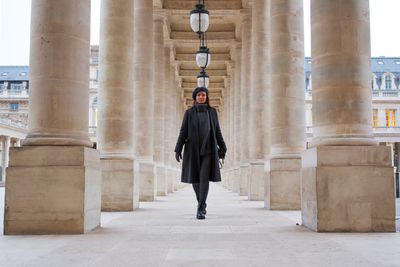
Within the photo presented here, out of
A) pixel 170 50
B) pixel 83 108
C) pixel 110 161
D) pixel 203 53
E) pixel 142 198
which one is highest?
pixel 170 50

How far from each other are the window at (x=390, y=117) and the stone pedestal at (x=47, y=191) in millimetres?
87323

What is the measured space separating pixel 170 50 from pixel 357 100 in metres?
32.0

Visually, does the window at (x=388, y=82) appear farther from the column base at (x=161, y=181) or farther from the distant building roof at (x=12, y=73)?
the column base at (x=161, y=181)

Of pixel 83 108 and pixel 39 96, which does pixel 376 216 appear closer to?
pixel 83 108

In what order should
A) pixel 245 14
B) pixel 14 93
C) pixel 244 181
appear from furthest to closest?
1. pixel 14 93
2. pixel 245 14
3. pixel 244 181

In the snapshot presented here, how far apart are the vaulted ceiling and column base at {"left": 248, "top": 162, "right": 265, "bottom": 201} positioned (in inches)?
527

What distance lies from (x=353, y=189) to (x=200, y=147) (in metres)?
4.07

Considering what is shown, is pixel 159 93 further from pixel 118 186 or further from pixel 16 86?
pixel 16 86

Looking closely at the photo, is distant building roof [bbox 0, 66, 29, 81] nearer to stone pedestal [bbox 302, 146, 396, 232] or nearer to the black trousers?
the black trousers

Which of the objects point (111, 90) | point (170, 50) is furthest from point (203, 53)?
point (170, 50)

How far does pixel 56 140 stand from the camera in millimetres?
10039

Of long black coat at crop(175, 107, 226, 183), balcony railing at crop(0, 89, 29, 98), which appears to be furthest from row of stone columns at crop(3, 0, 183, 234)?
balcony railing at crop(0, 89, 29, 98)

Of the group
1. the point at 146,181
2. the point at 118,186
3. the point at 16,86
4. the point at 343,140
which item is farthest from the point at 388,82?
the point at 343,140

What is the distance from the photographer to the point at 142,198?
22422 mm
